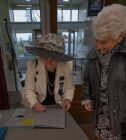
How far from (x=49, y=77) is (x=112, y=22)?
0.67 meters

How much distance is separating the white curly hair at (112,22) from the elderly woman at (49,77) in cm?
37

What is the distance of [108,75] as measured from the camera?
2.99 feet

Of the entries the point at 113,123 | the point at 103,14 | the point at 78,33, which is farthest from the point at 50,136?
the point at 78,33

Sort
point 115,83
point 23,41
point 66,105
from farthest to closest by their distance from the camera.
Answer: point 23,41 → point 66,105 → point 115,83

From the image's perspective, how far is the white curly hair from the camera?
0.73 m

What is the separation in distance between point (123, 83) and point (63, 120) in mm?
464

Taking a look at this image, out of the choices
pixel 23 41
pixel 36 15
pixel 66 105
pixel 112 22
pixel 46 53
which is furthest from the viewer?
pixel 23 41

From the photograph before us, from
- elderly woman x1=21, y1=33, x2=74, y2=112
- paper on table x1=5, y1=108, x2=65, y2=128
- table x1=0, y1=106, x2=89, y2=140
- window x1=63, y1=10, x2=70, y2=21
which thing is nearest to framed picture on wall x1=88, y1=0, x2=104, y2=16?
window x1=63, y1=10, x2=70, y2=21

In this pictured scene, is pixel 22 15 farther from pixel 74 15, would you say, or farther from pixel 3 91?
pixel 3 91

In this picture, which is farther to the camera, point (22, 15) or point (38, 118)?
point (22, 15)

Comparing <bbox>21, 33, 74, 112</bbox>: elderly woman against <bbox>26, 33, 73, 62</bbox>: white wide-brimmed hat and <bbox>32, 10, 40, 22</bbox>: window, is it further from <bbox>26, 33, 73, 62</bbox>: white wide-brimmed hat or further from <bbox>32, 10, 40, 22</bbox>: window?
<bbox>32, 10, 40, 22</bbox>: window

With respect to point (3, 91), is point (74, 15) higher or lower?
higher

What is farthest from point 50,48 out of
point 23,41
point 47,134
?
point 23,41

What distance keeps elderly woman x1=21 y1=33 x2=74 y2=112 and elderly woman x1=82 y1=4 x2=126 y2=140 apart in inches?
6.7
